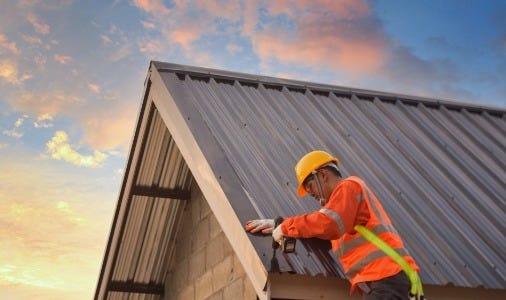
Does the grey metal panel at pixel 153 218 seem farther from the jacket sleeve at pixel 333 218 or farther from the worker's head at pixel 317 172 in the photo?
the jacket sleeve at pixel 333 218

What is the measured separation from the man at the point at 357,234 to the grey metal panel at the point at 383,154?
186 millimetres

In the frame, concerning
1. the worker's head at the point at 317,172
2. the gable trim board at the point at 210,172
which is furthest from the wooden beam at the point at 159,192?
Answer: the worker's head at the point at 317,172

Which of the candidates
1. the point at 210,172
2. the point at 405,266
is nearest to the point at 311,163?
the point at 210,172

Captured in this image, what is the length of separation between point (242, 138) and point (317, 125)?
1.48 m

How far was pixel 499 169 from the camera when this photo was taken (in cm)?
888

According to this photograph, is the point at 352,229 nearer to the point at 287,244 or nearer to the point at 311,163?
the point at 287,244

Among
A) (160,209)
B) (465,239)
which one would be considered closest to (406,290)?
(465,239)

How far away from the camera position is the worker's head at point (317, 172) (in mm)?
5695

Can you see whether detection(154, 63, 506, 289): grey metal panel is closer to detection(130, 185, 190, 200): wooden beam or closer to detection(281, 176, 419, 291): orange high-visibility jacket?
detection(281, 176, 419, 291): orange high-visibility jacket

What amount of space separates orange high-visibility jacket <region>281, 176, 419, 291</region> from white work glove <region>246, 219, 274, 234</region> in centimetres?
20

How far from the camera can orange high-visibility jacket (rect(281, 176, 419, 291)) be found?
5.11 metres

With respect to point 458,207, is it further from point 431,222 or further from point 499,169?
point 499,169

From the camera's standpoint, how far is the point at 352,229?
525cm

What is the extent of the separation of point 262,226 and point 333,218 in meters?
0.60
